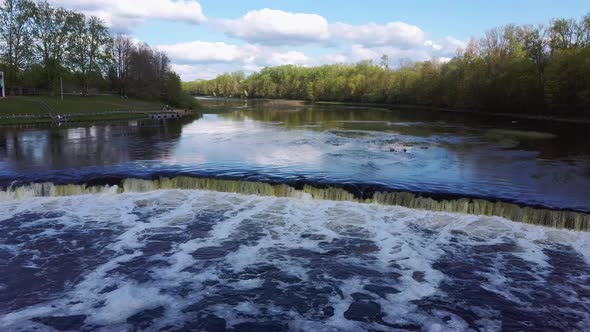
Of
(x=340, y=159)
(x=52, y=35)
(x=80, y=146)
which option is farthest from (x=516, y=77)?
(x=52, y=35)

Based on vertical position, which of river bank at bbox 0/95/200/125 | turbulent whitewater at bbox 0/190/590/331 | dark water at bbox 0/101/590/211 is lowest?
turbulent whitewater at bbox 0/190/590/331

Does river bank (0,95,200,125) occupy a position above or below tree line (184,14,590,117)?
below

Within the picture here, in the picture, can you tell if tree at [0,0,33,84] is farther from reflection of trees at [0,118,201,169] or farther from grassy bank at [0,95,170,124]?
reflection of trees at [0,118,201,169]

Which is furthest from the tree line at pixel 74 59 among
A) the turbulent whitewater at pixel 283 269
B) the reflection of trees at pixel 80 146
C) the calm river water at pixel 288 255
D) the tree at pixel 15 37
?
the turbulent whitewater at pixel 283 269

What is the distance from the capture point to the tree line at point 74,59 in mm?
72562

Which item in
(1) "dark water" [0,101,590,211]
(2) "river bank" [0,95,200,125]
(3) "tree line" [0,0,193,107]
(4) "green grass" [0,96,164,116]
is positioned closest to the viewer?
(1) "dark water" [0,101,590,211]

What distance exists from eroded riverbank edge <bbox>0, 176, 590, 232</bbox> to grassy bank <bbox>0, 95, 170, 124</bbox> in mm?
39825

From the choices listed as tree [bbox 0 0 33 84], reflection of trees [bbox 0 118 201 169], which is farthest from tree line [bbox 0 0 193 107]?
reflection of trees [bbox 0 118 201 169]

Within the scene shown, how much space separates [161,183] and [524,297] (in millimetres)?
17469

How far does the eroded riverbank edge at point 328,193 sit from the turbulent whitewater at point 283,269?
0.69 meters

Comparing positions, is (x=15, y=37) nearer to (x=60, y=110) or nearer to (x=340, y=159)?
(x=60, y=110)

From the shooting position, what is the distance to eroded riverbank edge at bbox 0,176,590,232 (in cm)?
1738

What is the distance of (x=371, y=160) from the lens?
28.5 m

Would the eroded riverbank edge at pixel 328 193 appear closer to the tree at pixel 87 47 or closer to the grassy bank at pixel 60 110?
the grassy bank at pixel 60 110
